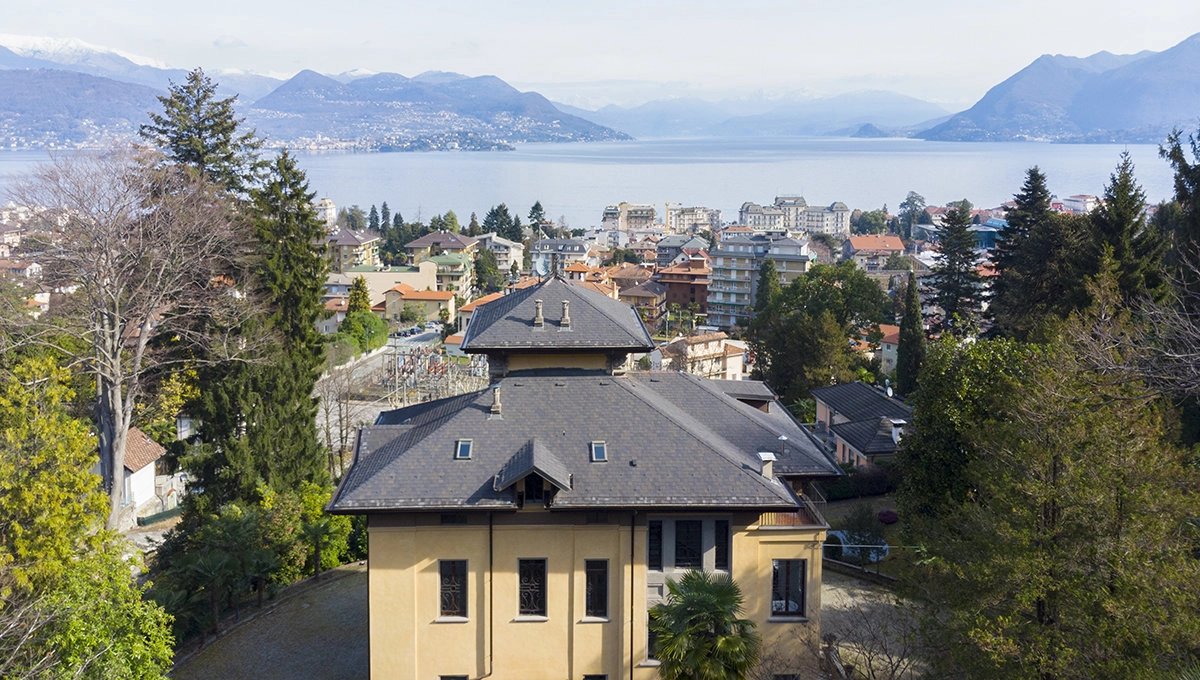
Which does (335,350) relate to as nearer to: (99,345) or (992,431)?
(99,345)

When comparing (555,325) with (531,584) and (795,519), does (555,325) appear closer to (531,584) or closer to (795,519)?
(531,584)

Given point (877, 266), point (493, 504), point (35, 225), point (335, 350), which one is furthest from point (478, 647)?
point (877, 266)

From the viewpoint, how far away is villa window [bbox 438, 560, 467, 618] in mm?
17969

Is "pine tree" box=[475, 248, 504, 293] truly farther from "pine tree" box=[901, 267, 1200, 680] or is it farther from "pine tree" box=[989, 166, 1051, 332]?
"pine tree" box=[901, 267, 1200, 680]

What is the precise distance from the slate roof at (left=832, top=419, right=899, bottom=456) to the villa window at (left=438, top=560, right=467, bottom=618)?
65.2ft

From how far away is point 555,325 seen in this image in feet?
66.8

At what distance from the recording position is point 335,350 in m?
59.2

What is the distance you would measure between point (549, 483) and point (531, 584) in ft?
7.69

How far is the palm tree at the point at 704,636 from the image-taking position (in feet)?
47.4

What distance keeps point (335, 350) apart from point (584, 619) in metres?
44.8

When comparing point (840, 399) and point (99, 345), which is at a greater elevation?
point (99, 345)

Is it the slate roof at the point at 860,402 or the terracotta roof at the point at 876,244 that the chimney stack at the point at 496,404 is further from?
the terracotta roof at the point at 876,244

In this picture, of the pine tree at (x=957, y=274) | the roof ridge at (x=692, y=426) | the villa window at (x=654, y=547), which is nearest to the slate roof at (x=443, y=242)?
the pine tree at (x=957, y=274)

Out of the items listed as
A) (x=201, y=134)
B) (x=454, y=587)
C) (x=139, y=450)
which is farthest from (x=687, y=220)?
(x=454, y=587)
